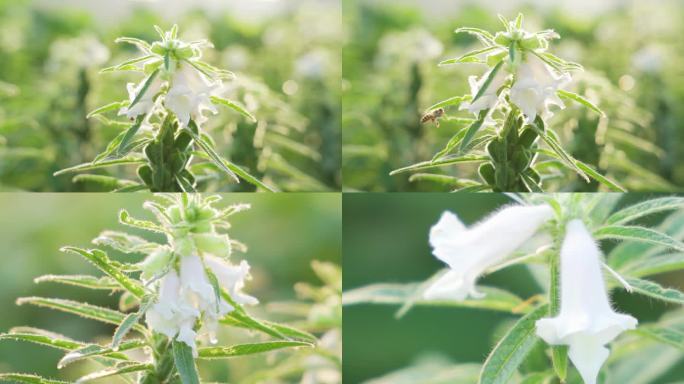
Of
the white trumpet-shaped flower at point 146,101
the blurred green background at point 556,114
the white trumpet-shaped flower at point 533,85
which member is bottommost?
the white trumpet-shaped flower at point 533,85

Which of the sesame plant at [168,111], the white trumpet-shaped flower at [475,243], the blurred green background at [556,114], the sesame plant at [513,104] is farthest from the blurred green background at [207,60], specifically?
the white trumpet-shaped flower at [475,243]

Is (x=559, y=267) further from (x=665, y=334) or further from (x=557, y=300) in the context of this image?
(x=665, y=334)

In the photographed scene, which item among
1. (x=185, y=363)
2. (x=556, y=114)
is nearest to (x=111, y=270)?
(x=185, y=363)

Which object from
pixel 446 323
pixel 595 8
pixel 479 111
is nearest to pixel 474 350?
pixel 446 323

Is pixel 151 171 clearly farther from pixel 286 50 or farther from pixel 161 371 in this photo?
pixel 286 50

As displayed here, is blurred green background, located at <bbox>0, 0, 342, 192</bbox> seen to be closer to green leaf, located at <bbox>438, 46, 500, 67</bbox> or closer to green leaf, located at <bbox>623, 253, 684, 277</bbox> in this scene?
green leaf, located at <bbox>438, 46, 500, 67</bbox>

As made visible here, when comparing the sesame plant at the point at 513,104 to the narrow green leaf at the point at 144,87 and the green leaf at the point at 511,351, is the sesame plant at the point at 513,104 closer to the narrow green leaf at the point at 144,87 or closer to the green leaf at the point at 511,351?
the green leaf at the point at 511,351
